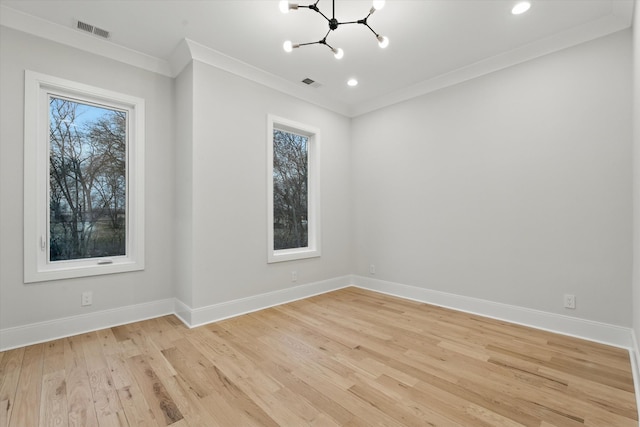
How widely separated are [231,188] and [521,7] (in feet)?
10.5

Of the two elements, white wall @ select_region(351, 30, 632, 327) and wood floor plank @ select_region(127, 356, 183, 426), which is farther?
white wall @ select_region(351, 30, 632, 327)

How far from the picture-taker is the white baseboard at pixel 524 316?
8.39ft

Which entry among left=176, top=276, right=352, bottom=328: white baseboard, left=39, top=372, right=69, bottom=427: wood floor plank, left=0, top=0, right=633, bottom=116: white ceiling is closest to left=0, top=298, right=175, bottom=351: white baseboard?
left=176, top=276, right=352, bottom=328: white baseboard

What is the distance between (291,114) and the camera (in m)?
3.98

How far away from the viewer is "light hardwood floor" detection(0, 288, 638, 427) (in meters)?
1.67

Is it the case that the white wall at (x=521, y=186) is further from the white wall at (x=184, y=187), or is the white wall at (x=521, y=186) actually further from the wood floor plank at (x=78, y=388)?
the wood floor plank at (x=78, y=388)

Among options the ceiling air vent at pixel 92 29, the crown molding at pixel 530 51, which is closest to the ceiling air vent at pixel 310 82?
the crown molding at pixel 530 51

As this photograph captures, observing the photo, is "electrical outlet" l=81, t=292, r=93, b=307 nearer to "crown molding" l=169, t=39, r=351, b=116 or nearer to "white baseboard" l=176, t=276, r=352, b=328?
"white baseboard" l=176, t=276, r=352, b=328

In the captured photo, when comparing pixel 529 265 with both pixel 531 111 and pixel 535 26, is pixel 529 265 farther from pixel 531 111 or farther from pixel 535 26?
pixel 535 26

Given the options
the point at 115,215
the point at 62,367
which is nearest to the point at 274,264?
the point at 115,215

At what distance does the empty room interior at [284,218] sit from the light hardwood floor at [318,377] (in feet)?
0.06

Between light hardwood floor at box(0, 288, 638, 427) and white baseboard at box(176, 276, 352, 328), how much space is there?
0.12m

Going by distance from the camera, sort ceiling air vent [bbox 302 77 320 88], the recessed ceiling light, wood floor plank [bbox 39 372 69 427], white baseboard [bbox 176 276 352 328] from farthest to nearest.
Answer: ceiling air vent [bbox 302 77 320 88] → white baseboard [bbox 176 276 352 328] → the recessed ceiling light → wood floor plank [bbox 39 372 69 427]

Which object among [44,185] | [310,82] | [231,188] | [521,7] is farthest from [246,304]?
[521,7]
